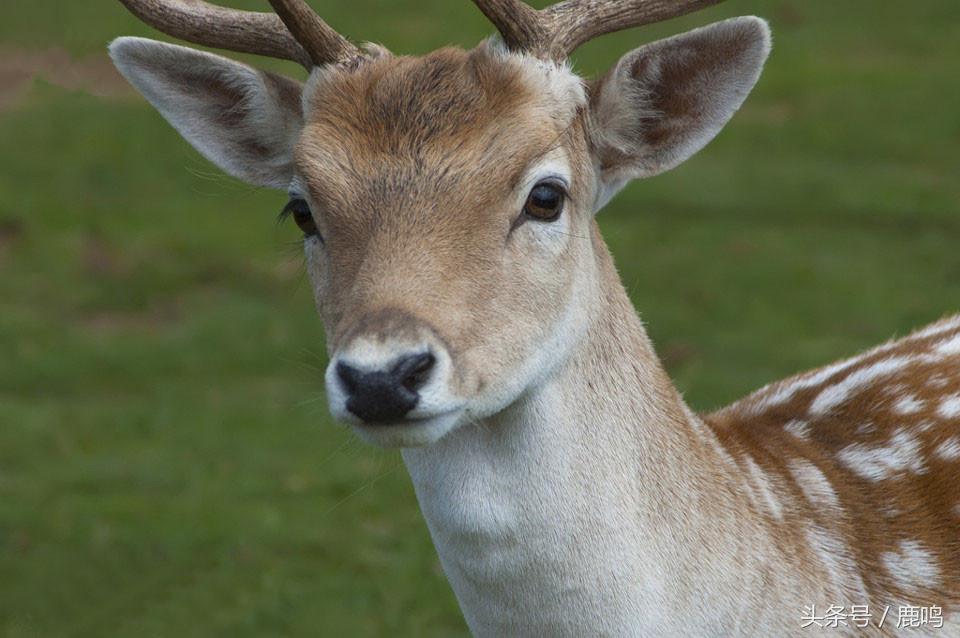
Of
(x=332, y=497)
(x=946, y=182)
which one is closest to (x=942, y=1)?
(x=946, y=182)

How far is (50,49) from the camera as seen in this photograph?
52.5ft

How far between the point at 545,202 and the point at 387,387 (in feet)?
2.63

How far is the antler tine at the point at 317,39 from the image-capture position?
13.6 ft

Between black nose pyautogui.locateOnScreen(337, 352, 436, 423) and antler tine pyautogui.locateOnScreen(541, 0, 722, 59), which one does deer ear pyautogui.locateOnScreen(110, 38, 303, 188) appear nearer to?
antler tine pyautogui.locateOnScreen(541, 0, 722, 59)

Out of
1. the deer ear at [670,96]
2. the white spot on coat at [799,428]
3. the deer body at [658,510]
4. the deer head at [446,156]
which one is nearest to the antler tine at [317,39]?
the deer head at [446,156]

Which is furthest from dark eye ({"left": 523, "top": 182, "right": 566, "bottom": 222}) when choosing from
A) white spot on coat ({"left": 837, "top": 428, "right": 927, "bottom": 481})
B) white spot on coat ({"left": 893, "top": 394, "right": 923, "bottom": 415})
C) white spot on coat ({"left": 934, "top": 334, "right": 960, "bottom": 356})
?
white spot on coat ({"left": 934, "top": 334, "right": 960, "bottom": 356})

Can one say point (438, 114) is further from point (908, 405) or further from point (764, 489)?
point (908, 405)

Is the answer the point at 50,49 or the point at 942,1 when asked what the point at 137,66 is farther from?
the point at 942,1

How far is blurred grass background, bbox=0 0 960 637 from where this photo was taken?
761cm

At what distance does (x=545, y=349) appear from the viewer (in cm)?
379

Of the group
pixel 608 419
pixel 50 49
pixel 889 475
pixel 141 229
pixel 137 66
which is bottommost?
pixel 889 475

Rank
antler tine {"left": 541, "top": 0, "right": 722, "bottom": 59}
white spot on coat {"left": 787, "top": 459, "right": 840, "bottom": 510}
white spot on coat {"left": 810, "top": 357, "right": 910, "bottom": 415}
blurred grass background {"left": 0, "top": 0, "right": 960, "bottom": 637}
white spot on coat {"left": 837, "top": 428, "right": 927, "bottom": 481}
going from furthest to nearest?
1. blurred grass background {"left": 0, "top": 0, "right": 960, "bottom": 637}
2. white spot on coat {"left": 810, "top": 357, "right": 910, "bottom": 415}
3. white spot on coat {"left": 837, "top": 428, "right": 927, "bottom": 481}
4. white spot on coat {"left": 787, "top": 459, "right": 840, "bottom": 510}
5. antler tine {"left": 541, "top": 0, "right": 722, "bottom": 59}

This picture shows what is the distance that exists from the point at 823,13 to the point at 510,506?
47.3ft

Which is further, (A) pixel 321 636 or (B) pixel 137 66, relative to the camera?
(A) pixel 321 636
